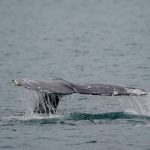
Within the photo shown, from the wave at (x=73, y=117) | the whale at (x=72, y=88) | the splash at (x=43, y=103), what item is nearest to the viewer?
the whale at (x=72, y=88)

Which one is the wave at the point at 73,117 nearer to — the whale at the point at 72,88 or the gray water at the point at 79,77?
the gray water at the point at 79,77

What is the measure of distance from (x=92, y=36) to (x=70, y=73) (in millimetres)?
18681

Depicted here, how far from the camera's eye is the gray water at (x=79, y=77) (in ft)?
46.1

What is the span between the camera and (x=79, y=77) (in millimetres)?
23391

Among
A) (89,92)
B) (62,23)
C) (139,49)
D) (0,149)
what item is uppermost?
(62,23)

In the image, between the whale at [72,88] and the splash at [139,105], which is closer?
the whale at [72,88]

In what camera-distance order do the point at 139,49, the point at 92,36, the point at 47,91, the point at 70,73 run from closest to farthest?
the point at 47,91, the point at 70,73, the point at 139,49, the point at 92,36

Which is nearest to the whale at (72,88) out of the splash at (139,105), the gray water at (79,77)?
the gray water at (79,77)

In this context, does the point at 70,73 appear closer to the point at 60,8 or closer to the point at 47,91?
the point at 47,91

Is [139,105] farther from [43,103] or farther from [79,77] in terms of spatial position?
[79,77]

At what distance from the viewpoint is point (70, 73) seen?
24562 mm

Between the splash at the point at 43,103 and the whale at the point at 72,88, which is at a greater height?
the whale at the point at 72,88

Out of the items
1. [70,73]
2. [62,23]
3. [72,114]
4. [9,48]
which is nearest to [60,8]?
[62,23]

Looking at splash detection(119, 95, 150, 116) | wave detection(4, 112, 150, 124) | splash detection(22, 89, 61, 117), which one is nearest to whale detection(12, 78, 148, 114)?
splash detection(22, 89, 61, 117)
